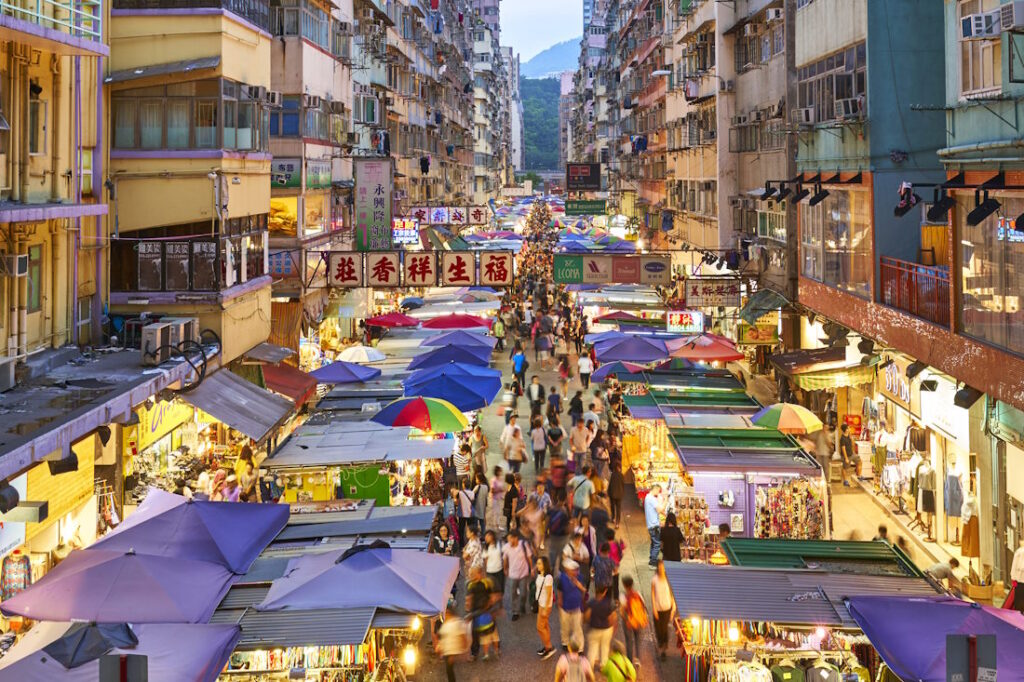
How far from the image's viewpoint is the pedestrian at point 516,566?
46.7 ft

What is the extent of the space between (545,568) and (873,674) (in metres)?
4.35

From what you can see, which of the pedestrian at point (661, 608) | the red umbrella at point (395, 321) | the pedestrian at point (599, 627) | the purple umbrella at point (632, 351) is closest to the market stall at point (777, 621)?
the pedestrian at point (599, 627)

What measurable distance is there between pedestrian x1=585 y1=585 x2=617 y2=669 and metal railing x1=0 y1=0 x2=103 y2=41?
32.5 feet

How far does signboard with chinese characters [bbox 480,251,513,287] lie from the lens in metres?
26.0

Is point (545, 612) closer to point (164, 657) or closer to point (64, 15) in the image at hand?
point (164, 657)

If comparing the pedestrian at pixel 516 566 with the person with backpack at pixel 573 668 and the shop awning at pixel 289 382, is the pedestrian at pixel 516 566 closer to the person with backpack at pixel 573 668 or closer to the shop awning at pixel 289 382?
the person with backpack at pixel 573 668

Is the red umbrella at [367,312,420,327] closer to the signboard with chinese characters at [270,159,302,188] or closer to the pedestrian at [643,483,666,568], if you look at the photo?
the signboard with chinese characters at [270,159,302,188]

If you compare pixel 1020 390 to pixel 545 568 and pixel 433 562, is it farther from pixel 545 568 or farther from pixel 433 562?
pixel 433 562

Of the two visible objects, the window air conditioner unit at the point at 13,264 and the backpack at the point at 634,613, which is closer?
the backpack at the point at 634,613

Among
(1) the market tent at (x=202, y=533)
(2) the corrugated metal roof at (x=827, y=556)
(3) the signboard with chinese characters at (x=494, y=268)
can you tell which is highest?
(3) the signboard with chinese characters at (x=494, y=268)

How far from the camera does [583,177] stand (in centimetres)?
6225

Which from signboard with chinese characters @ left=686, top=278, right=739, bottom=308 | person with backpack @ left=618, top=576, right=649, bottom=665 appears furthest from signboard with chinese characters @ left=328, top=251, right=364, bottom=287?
person with backpack @ left=618, top=576, right=649, bottom=665

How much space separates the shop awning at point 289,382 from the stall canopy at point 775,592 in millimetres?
11578

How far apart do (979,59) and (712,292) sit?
15.0m
